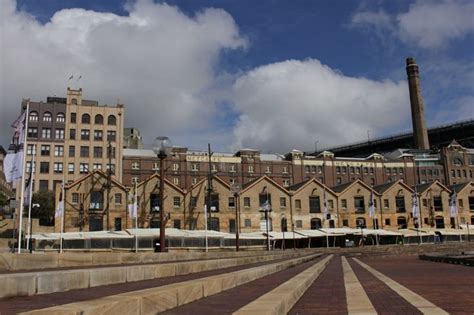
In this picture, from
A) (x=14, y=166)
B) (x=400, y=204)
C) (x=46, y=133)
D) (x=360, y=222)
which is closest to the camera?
(x=14, y=166)

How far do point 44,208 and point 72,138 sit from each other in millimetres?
19951

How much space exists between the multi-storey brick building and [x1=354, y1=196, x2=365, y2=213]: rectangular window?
4419 cm

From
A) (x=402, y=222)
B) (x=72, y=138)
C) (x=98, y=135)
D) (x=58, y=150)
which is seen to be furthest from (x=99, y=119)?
(x=402, y=222)

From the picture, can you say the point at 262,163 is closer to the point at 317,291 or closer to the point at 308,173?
the point at 308,173

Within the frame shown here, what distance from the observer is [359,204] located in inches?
2766

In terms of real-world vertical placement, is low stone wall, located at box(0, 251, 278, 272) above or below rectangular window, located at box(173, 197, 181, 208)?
below

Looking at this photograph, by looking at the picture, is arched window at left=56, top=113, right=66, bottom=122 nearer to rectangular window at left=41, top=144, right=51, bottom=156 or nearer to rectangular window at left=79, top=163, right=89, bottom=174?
rectangular window at left=41, top=144, right=51, bottom=156

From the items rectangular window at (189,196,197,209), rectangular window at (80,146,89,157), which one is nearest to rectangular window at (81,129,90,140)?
rectangular window at (80,146,89,157)

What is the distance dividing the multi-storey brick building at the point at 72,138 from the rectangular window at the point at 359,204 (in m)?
44.2

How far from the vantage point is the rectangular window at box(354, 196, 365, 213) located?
6994 cm

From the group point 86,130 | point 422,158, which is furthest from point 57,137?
point 422,158

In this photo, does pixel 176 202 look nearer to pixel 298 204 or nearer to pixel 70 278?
pixel 298 204

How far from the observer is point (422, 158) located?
107125 mm

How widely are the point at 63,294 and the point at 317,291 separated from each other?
602 cm
